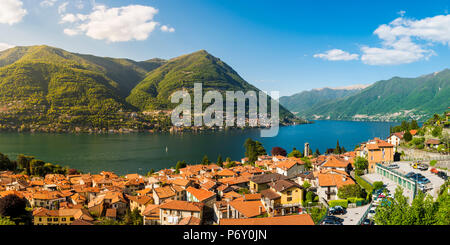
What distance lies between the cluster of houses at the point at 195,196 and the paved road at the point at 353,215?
2.69 meters

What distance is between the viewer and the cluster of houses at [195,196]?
63.3ft

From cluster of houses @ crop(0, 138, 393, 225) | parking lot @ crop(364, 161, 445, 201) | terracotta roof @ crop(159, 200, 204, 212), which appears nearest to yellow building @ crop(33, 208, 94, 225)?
cluster of houses @ crop(0, 138, 393, 225)

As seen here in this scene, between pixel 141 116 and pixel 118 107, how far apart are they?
1296 centimetres

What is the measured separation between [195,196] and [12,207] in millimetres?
15511

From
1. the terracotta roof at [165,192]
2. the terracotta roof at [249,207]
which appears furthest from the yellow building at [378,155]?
the terracotta roof at [165,192]

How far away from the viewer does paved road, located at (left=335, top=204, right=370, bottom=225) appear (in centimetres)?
1494

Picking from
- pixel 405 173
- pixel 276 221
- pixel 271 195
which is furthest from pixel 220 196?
pixel 405 173

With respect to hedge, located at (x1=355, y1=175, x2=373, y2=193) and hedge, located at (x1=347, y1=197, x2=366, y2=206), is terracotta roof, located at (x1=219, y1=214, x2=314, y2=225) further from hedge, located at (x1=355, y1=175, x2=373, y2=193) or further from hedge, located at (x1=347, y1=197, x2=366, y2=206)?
hedge, located at (x1=355, y1=175, x2=373, y2=193)

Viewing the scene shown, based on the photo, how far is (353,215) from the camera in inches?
637

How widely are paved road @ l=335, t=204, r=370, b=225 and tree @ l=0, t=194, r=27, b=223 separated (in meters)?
25.4

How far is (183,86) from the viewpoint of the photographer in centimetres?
19575
